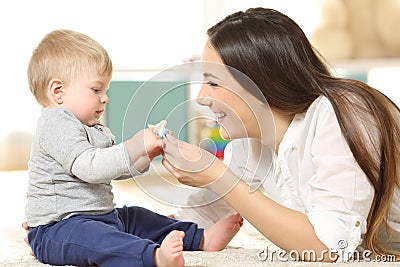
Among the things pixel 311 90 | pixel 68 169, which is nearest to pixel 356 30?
pixel 311 90

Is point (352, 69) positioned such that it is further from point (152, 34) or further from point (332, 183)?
point (332, 183)

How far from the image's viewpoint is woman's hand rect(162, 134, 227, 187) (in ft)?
4.41

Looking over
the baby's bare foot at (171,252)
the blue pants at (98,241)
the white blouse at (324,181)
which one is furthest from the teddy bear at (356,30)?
the baby's bare foot at (171,252)

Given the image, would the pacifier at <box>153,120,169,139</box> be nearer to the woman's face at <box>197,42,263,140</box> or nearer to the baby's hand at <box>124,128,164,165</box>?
the baby's hand at <box>124,128,164,165</box>

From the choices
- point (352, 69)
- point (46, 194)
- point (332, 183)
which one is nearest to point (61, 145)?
point (46, 194)

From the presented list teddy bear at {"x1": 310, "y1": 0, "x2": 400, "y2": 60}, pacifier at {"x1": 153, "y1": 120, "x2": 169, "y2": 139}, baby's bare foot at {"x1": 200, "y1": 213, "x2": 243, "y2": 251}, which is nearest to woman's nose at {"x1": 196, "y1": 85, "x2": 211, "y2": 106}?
pacifier at {"x1": 153, "y1": 120, "x2": 169, "y2": 139}

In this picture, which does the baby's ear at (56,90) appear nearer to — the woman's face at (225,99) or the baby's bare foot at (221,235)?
the woman's face at (225,99)

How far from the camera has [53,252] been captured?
137 centimetres

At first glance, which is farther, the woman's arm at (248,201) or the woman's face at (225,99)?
the woman's face at (225,99)

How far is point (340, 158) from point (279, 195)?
29cm

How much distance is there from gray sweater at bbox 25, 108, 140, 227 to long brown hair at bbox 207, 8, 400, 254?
0.29 meters

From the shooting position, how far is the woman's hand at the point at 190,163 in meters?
1.34

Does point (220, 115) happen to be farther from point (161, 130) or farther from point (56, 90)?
point (56, 90)

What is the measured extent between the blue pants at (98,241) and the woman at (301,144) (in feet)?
0.50
